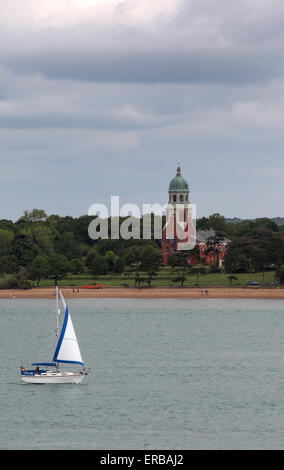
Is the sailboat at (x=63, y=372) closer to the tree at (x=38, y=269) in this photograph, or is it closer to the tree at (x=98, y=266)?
the tree at (x=38, y=269)

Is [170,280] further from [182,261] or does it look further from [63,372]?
[63,372]

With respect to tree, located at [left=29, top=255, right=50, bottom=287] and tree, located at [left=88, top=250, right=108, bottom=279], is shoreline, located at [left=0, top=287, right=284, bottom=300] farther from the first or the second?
tree, located at [left=88, top=250, right=108, bottom=279]

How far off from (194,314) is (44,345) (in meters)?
46.3

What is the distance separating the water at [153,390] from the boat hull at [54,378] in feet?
1.86

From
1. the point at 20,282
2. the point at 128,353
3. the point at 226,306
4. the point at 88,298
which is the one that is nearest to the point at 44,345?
the point at 128,353

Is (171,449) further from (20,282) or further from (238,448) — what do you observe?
(20,282)

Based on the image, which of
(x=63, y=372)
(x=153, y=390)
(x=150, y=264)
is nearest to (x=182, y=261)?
(x=150, y=264)

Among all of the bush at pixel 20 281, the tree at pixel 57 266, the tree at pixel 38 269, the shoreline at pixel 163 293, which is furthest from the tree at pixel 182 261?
the bush at pixel 20 281

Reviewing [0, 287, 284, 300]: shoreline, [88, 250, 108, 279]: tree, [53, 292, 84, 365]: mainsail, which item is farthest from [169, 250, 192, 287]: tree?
[53, 292, 84, 365]: mainsail

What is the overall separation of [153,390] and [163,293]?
104 m

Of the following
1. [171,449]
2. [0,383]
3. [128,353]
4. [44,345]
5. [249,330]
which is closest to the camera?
[171,449]

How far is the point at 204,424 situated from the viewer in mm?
60656

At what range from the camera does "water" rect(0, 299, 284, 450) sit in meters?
57.7

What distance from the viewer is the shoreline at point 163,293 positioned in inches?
6614
